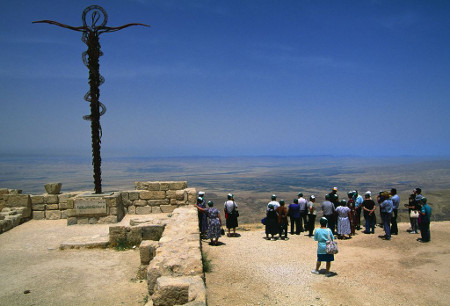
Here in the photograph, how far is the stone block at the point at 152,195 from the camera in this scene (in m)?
13.9

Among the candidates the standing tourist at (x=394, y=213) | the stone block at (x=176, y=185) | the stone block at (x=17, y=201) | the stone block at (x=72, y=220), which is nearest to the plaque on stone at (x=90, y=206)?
the stone block at (x=72, y=220)

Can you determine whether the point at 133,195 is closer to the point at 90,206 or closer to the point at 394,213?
the point at 90,206

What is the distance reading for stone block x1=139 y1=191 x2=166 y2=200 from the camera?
13945mm

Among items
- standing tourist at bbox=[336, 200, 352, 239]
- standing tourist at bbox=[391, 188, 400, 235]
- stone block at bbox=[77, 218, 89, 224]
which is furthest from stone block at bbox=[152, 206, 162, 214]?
standing tourist at bbox=[391, 188, 400, 235]

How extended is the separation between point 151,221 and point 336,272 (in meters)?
5.34

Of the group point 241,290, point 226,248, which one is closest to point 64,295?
point 241,290

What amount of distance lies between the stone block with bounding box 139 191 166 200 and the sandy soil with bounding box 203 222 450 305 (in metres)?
4.02

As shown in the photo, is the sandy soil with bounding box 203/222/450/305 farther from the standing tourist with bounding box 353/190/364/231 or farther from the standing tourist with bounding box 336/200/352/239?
the standing tourist with bounding box 353/190/364/231

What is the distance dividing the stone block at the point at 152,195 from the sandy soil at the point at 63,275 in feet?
13.2

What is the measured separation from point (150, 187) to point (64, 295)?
7.96 meters

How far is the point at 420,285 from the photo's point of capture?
7.54 metres

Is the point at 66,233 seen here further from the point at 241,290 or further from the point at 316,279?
the point at 316,279

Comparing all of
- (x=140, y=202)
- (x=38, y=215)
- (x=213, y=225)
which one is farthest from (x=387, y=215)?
(x=38, y=215)

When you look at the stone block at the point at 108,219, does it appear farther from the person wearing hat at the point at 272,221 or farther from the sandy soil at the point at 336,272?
the person wearing hat at the point at 272,221
